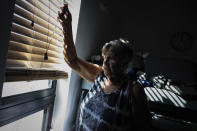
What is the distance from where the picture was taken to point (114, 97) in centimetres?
79

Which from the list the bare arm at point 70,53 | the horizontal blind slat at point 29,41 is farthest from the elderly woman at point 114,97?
the horizontal blind slat at point 29,41

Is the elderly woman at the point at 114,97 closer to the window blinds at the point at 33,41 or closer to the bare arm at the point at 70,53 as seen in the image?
the bare arm at the point at 70,53

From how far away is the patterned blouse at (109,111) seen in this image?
→ 748 mm

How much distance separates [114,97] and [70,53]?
14.4 inches

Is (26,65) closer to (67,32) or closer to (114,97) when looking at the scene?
(67,32)

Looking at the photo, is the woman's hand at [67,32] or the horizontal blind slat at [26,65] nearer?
the horizontal blind slat at [26,65]

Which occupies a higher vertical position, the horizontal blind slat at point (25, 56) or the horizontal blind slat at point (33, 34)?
the horizontal blind slat at point (33, 34)

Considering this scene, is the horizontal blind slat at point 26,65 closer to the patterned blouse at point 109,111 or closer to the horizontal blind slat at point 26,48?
the horizontal blind slat at point 26,48

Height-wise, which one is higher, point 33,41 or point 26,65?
point 33,41

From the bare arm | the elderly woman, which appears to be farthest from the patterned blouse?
the bare arm

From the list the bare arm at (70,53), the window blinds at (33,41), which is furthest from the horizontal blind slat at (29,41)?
the bare arm at (70,53)

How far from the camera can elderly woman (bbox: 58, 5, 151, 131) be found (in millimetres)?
746

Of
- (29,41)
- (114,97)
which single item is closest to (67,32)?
(29,41)

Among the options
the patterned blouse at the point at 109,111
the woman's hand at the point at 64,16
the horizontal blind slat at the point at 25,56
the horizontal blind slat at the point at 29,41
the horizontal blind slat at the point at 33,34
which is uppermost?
the woman's hand at the point at 64,16
